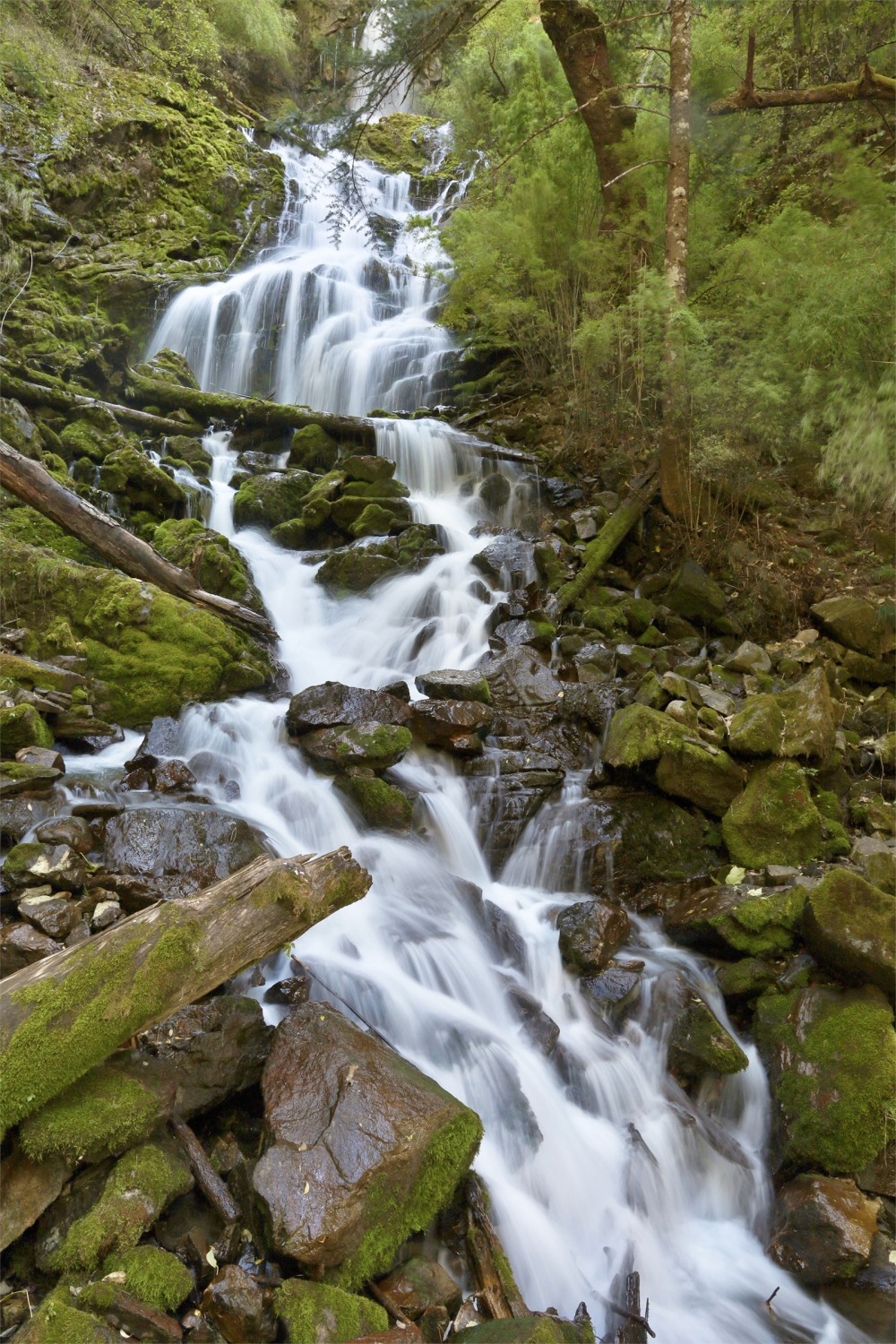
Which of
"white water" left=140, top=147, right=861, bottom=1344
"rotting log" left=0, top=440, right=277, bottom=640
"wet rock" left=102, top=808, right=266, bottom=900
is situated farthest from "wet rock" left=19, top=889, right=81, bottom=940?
"rotting log" left=0, top=440, right=277, bottom=640

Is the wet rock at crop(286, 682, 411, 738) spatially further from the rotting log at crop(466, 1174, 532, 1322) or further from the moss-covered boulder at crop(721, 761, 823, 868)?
the rotting log at crop(466, 1174, 532, 1322)

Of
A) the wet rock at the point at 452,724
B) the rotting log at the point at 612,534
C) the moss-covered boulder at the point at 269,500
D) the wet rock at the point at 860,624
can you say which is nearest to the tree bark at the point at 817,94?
the rotting log at the point at 612,534

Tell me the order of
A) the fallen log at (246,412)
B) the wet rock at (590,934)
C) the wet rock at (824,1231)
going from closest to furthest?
the wet rock at (824,1231)
the wet rock at (590,934)
the fallen log at (246,412)

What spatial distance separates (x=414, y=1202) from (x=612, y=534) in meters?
7.45

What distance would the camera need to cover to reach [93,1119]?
2.62 metres

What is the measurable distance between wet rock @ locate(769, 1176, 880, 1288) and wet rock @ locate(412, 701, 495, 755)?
3.74 m

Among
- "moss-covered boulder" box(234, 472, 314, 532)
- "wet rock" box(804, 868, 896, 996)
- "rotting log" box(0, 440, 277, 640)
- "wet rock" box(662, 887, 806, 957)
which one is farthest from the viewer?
"moss-covered boulder" box(234, 472, 314, 532)

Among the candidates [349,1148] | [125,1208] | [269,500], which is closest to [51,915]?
[125,1208]

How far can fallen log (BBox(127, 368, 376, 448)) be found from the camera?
37.7 feet

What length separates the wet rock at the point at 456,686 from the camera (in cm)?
670

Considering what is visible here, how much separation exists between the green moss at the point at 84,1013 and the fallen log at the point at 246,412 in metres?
9.77

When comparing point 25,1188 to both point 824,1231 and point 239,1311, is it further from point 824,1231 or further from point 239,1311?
point 824,1231

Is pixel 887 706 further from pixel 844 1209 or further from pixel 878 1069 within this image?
pixel 844 1209

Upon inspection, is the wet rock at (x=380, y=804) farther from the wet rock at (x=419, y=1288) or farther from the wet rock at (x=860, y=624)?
the wet rock at (x=860, y=624)
